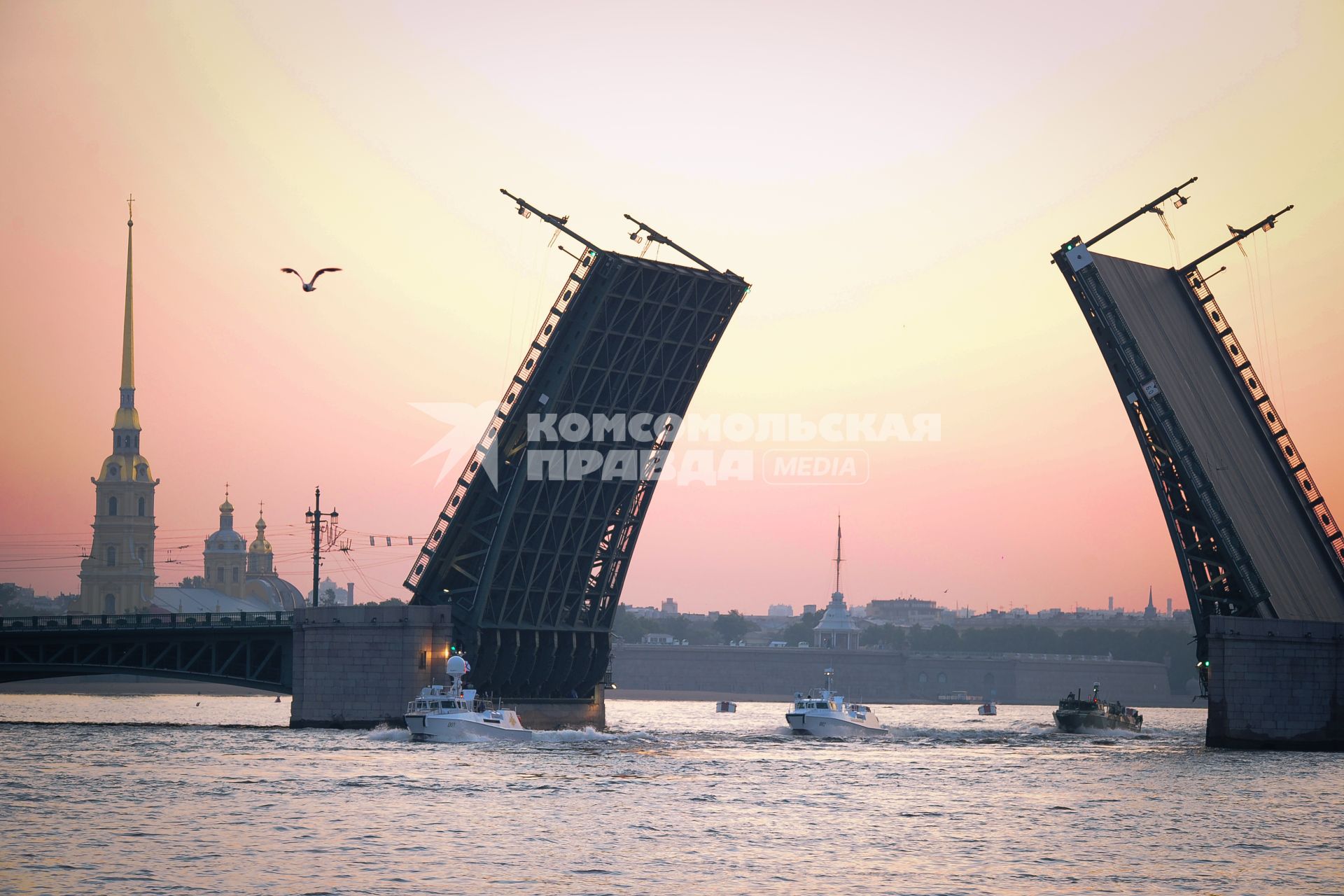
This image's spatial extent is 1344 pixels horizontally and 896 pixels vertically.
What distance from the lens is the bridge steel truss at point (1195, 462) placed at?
55656mm

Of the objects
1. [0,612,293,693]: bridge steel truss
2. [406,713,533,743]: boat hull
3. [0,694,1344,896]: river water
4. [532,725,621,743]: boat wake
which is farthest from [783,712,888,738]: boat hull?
[0,612,293,693]: bridge steel truss

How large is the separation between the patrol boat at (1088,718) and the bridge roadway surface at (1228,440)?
26.5m

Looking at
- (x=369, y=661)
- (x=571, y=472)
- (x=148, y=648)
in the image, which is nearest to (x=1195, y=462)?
(x=571, y=472)

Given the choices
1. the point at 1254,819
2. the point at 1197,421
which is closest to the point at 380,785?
the point at 1254,819

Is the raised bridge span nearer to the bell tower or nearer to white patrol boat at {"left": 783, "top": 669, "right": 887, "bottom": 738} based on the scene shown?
white patrol boat at {"left": 783, "top": 669, "right": 887, "bottom": 738}

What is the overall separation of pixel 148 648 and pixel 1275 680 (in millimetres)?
40255

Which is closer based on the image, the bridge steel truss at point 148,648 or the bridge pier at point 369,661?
the bridge pier at point 369,661

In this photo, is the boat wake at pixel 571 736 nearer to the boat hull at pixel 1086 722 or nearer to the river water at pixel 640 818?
the river water at pixel 640 818

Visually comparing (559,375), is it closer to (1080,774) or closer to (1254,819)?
(1080,774)

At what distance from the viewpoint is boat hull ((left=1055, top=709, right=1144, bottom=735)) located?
86.4m

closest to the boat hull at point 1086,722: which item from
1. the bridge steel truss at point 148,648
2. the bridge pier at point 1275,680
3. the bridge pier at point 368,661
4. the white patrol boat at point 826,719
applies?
the white patrol boat at point 826,719

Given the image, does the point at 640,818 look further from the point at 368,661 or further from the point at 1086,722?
the point at 1086,722

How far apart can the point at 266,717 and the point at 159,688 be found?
7434 cm

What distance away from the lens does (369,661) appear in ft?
198
